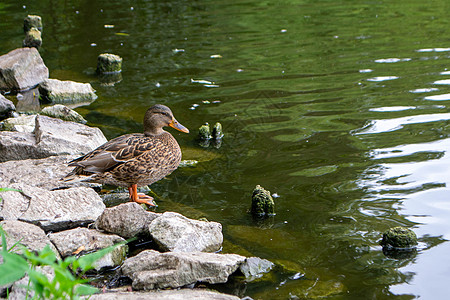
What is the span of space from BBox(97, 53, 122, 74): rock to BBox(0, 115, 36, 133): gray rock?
3.08 meters

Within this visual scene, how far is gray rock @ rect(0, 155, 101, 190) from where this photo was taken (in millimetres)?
5688

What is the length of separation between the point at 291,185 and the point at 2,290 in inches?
127

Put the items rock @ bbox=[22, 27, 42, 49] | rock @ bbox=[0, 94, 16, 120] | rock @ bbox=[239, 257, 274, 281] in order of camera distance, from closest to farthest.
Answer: rock @ bbox=[239, 257, 274, 281] → rock @ bbox=[0, 94, 16, 120] → rock @ bbox=[22, 27, 42, 49]

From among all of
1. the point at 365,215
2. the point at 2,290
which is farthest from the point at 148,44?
the point at 2,290

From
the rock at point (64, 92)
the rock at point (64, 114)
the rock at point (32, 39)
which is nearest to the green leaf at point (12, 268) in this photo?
the rock at point (64, 114)

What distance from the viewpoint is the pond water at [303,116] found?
15.1ft

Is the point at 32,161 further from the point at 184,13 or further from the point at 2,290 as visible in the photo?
the point at 184,13

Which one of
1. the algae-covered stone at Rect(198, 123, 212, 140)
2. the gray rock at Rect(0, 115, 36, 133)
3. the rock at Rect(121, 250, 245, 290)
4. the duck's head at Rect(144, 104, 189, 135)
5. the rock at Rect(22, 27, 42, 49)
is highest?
the duck's head at Rect(144, 104, 189, 135)

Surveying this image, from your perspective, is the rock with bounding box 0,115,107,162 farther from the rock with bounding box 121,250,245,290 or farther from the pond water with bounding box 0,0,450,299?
the rock with bounding box 121,250,245,290

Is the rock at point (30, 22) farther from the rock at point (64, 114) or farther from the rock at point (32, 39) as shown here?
the rock at point (64, 114)

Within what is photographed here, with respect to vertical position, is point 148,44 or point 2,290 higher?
point 2,290

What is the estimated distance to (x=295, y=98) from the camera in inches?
342

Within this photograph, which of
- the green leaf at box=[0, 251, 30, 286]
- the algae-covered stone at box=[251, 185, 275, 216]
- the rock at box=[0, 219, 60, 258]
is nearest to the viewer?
the green leaf at box=[0, 251, 30, 286]

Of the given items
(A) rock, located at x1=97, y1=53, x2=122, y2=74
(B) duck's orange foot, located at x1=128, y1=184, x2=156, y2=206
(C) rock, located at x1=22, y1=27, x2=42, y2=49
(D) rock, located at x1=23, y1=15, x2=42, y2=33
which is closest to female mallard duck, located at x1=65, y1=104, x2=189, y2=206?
(B) duck's orange foot, located at x1=128, y1=184, x2=156, y2=206
